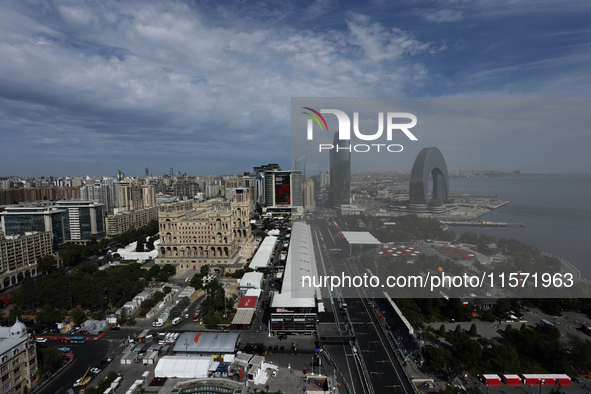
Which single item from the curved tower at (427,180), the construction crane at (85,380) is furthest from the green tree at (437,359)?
the construction crane at (85,380)

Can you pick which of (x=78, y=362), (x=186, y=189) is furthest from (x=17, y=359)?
(x=186, y=189)

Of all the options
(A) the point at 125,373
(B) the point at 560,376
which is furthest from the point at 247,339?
(B) the point at 560,376

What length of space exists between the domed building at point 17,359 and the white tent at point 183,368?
11.4 ft

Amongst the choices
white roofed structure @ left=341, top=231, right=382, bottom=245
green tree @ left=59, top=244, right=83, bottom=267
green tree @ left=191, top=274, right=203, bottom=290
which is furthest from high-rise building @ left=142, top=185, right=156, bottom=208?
white roofed structure @ left=341, top=231, right=382, bottom=245

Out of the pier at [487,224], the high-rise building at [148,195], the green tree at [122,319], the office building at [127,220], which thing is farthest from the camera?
the high-rise building at [148,195]

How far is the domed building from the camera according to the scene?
8.20m

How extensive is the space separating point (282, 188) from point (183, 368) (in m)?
31.6

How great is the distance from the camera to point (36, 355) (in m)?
9.15

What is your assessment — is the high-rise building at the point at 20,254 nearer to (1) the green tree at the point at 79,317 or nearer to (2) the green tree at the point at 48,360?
(1) the green tree at the point at 79,317

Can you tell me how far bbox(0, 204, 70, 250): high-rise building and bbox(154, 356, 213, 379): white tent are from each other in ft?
58.1

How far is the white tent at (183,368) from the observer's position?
30.5 feet

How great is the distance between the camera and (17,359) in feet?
28.0

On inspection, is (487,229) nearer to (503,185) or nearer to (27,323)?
(503,185)

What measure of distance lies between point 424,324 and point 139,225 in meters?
28.8
